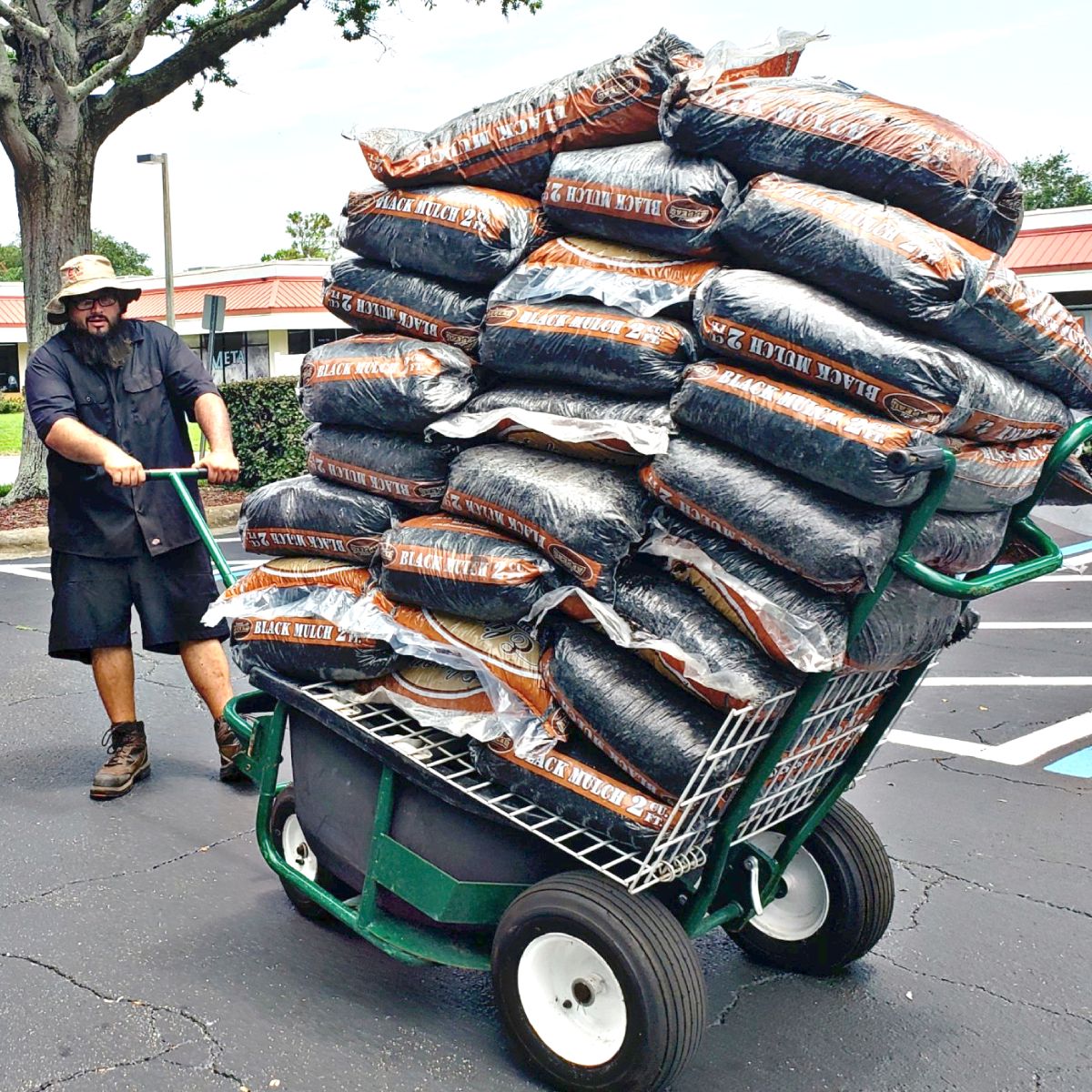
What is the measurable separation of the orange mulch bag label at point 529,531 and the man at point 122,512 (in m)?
1.67

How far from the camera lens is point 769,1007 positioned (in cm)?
301

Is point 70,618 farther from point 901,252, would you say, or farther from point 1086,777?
point 1086,777

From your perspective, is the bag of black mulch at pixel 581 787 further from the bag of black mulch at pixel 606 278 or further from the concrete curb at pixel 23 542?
the concrete curb at pixel 23 542

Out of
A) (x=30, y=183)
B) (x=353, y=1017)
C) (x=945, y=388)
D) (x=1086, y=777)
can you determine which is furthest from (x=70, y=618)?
(x=30, y=183)

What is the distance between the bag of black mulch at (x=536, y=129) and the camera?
2.82 metres

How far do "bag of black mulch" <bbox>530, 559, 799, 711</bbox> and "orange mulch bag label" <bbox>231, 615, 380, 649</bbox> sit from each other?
1.77ft

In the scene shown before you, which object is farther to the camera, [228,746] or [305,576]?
[228,746]

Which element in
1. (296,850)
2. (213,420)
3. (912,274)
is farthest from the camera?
(213,420)

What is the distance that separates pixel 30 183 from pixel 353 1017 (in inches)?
427

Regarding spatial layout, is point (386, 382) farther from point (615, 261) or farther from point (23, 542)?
point (23, 542)

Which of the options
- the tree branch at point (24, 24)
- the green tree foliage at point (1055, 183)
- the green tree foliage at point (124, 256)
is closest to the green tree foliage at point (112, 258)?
the green tree foliage at point (124, 256)

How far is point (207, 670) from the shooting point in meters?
4.61

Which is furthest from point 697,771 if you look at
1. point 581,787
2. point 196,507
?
point 196,507

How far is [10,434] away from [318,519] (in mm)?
28287
